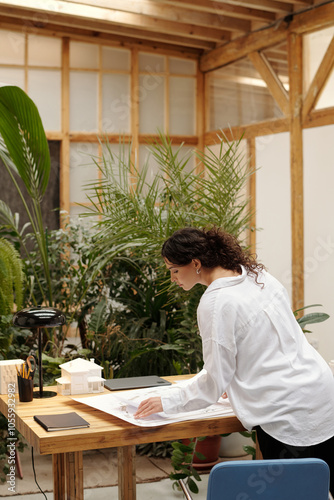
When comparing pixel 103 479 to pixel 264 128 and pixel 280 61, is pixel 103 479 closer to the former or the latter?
pixel 264 128

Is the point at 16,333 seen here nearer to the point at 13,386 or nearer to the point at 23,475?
the point at 23,475

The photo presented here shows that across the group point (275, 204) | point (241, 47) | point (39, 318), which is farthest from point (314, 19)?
point (39, 318)

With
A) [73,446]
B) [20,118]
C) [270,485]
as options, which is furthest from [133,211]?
[270,485]

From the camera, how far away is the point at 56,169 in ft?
26.2

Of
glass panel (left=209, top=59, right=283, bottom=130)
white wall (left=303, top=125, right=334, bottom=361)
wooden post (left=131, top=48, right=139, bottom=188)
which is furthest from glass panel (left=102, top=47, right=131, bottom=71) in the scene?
white wall (left=303, top=125, right=334, bottom=361)

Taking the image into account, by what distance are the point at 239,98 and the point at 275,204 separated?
5.08 ft

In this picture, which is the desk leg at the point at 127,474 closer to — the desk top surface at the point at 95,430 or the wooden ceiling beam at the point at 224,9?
the desk top surface at the point at 95,430

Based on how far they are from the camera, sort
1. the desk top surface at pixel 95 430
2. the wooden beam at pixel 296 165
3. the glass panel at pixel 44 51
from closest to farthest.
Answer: the desk top surface at pixel 95 430 < the wooden beam at pixel 296 165 < the glass panel at pixel 44 51

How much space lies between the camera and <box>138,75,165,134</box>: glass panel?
8266mm

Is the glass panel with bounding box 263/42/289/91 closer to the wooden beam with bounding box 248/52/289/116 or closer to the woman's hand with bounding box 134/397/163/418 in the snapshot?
the wooden beam with bounding box 248/52/289/116

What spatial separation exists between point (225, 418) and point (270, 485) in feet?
1.99

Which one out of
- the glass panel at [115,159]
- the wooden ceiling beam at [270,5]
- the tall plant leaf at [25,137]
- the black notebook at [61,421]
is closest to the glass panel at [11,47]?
the glass panel at [115,159]

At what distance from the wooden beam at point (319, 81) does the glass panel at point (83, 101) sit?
2.64 metres

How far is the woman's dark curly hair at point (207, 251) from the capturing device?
2330 millimetres
